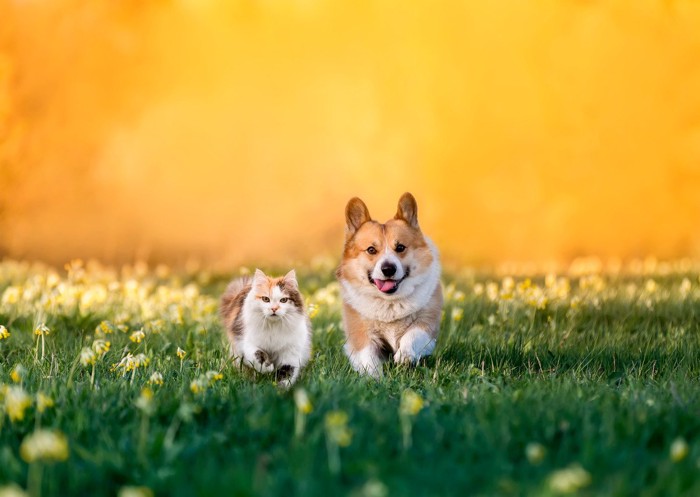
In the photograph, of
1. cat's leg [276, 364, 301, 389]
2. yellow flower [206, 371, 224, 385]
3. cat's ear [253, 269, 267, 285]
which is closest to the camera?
yellow flower [206, 371, 224, 385]

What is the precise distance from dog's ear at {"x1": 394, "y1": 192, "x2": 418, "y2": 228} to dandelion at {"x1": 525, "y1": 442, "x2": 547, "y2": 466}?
101 inches

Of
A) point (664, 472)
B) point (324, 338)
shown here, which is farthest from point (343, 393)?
point (324, 338)

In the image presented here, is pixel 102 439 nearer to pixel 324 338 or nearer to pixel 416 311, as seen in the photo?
pixel 416 311

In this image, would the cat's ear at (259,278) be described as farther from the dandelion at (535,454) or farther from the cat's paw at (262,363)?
the dandelion at (535,454)

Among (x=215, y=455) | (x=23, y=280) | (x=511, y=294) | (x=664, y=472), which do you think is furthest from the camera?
(x=23, y=280)

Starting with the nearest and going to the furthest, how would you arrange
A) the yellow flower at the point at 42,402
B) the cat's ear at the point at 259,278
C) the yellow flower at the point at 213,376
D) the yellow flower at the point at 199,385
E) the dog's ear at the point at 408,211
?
the yellow flower at the point at 42,402, the yellow flower at the point at 199,385, the yellow flower at the point at 213,376, the cat's ear at the point at 259,278, the dog's ear at the point at 408,211

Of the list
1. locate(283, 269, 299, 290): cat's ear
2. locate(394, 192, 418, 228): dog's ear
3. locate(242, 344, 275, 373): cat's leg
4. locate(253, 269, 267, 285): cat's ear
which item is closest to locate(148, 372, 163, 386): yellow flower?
locate(242, 344, 275, 373): cat's leg

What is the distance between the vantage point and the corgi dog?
5.23m

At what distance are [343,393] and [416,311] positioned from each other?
1571 millimetres

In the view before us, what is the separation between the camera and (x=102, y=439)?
3.21 m

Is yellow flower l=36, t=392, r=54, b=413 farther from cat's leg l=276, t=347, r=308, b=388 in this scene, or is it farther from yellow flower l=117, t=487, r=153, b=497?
cat's leg l=276, t=347, r=308, b=388

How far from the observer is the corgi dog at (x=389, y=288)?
17.2 ft

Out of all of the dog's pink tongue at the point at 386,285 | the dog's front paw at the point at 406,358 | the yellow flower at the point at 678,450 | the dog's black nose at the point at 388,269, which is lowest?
the dog's front paw at the point at 406,358

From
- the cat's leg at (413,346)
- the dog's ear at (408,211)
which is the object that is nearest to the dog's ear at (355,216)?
the dog's ear at (408,211)
